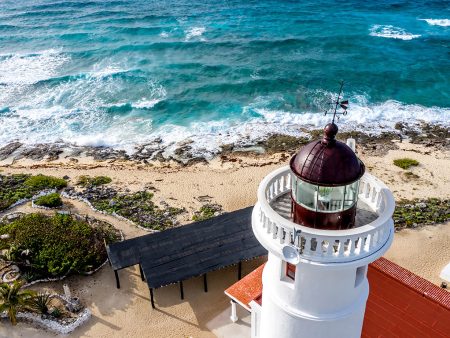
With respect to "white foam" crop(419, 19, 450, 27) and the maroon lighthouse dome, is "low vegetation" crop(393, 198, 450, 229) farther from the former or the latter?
"white foam" crop(419, 19, 450, 27)

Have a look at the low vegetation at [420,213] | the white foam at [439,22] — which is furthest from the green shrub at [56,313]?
the white foam at [439,22]

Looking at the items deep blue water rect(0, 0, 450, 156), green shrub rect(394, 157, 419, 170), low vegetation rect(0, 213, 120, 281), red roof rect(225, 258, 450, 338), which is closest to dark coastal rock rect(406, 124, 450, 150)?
deep blue water rect(0, 0, 450, 156)

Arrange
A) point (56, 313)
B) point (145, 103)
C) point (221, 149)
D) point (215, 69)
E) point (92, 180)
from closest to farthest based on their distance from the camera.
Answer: point (56, 313) < point (92, 180) < point (221, 149) < point (145, 103) < point (215, 69)

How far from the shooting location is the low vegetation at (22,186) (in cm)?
2812

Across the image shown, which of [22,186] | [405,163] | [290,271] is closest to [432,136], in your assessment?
[405,163]

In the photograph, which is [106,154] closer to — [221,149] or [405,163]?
[221,149]

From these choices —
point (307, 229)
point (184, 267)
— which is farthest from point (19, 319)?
point (307, 229)

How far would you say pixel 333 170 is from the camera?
8.26 metres

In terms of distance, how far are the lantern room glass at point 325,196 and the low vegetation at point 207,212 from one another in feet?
59.0

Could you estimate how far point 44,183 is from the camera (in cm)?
2980

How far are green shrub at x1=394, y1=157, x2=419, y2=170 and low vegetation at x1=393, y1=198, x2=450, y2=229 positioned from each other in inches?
163

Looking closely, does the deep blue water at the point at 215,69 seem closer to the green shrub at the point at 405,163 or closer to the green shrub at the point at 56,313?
the green shrub at the point at 405,163

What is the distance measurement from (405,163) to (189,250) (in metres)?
18.1

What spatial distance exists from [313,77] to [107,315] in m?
33.9
